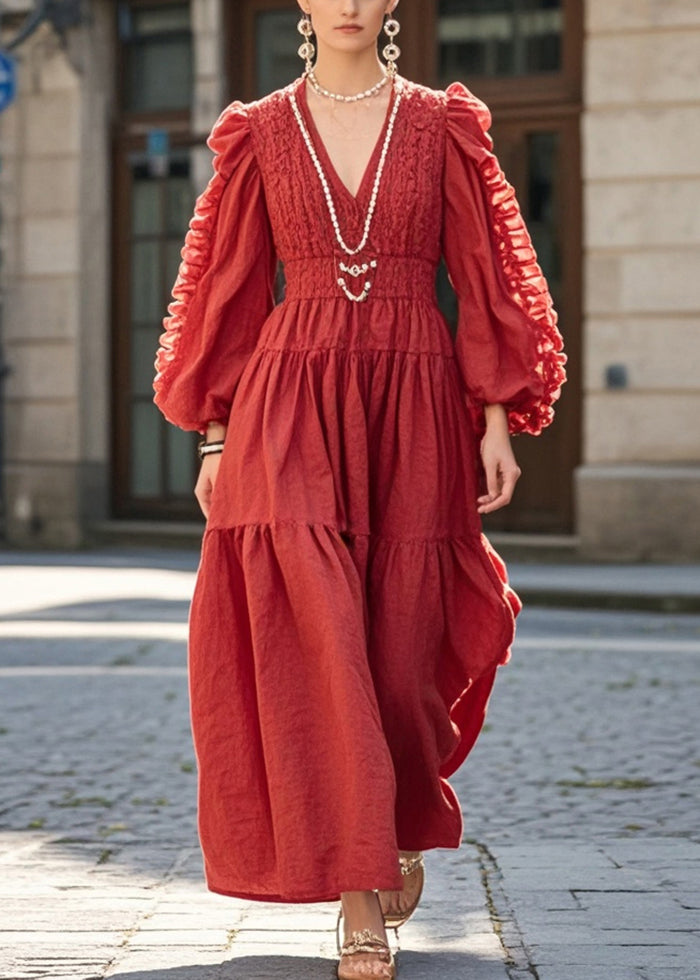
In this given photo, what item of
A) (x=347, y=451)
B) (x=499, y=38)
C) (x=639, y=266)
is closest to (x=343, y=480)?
(x=347, y=451)

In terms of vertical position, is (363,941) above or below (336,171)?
below

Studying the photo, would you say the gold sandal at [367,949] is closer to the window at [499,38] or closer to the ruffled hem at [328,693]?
the ruffled hem at [328,693]

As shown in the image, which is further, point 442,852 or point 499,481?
Answer: point 442,852

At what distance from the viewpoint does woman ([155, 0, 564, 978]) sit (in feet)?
13.0

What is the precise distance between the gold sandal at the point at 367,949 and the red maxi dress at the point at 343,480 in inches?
3.7

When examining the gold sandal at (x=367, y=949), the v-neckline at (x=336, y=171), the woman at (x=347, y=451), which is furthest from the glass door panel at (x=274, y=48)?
the gold sandal at (x=367, y=949)

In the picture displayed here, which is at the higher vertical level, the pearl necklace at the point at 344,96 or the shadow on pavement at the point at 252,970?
the pearl necklace at the point at 344,96

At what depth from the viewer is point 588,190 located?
1638 centimetres

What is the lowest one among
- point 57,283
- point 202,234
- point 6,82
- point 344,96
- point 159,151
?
point 202,234

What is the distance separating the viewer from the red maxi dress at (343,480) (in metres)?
3.94

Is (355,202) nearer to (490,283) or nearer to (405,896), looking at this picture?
(490,283)

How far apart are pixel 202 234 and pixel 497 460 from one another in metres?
0.75

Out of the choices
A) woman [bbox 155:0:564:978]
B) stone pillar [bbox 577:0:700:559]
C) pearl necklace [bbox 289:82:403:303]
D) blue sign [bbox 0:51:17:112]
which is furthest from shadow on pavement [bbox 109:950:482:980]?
blue sign [bbox 0:51:17:112]

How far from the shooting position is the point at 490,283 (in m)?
4.29
